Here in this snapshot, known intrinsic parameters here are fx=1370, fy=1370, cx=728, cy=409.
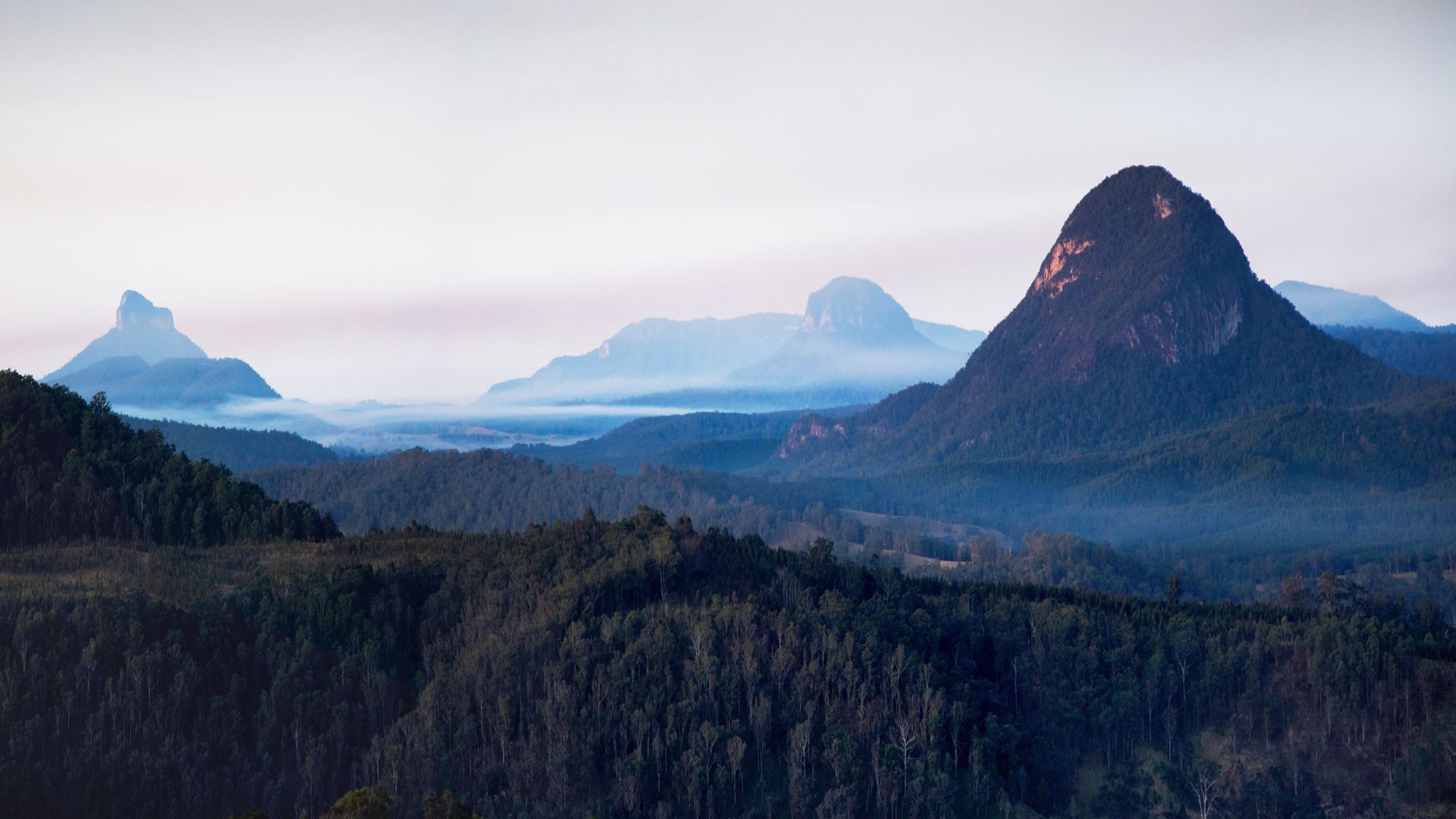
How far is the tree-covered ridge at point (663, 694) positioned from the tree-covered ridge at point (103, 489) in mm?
12628

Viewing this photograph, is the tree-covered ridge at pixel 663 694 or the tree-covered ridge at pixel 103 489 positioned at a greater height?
the tree-covered ridge at pixel 103 489

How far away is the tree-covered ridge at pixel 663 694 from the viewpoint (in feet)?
287

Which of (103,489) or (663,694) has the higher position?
(103,489)

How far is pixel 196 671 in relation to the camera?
92.2 m

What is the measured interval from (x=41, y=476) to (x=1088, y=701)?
94967 millimetres

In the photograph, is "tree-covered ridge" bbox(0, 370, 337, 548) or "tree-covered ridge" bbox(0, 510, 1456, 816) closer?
"tree-covered ridge" bbox(0, 510, 1456, 816)

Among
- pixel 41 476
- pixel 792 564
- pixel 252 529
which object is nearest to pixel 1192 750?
pixel 792 564

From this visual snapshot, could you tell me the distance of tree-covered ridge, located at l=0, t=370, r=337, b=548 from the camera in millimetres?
123375

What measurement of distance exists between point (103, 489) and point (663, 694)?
6460 centimetres

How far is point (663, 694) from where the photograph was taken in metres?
95.4

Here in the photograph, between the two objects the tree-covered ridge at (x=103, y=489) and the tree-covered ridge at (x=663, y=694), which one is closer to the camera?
the tree-covered ridge at (x=663, y=694)

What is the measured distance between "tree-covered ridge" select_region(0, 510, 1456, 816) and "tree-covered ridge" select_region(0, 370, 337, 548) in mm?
12628

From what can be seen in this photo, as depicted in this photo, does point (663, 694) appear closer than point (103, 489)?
Yes

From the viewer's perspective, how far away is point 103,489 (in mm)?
128500
